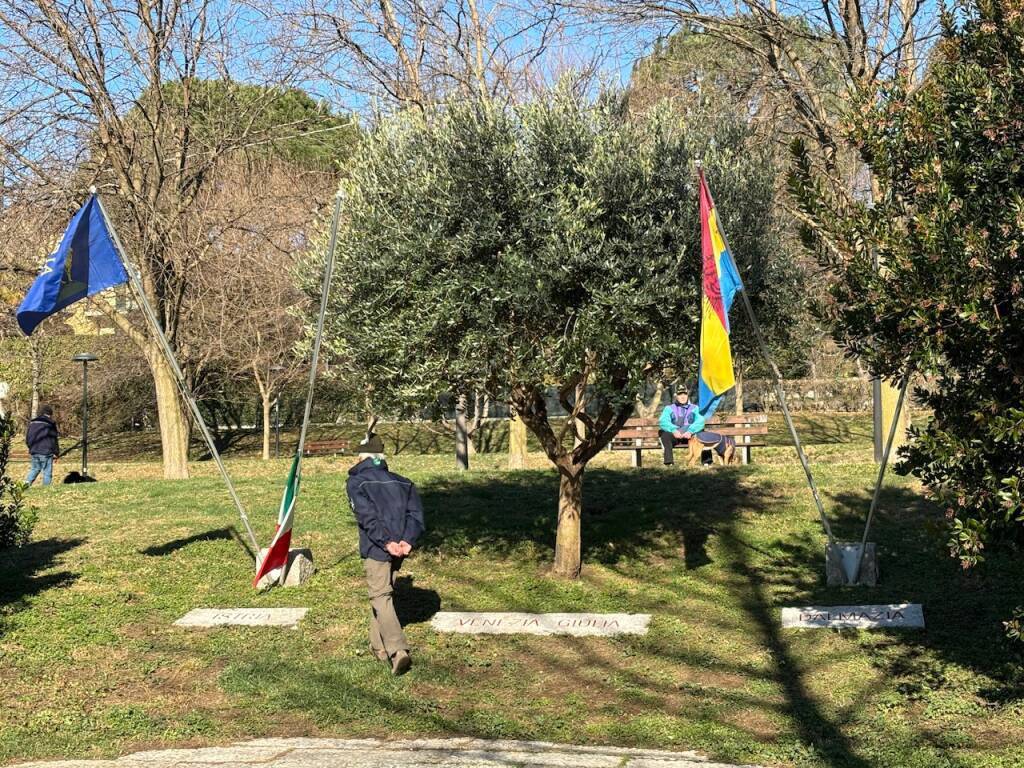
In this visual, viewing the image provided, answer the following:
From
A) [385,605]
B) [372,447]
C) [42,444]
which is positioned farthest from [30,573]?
[42,444]

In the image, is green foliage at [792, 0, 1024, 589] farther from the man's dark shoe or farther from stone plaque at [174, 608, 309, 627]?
stone plaque at [174, 608, 309, 627]

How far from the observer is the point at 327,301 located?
442 inches

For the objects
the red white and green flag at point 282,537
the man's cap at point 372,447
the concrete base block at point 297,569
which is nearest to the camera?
the man's cap at point 372,447

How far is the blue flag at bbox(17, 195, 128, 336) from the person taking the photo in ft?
34.4

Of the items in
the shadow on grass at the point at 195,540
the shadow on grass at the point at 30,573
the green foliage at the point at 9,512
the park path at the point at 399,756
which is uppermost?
the green foliage at the point at 9,512

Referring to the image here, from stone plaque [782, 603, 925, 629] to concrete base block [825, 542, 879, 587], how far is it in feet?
2.51

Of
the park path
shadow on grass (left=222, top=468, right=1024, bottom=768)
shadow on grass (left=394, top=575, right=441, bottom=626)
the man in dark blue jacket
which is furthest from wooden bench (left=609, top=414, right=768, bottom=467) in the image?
the park path

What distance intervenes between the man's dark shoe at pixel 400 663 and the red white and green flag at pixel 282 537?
7.05 ft

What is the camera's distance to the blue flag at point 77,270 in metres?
10.5

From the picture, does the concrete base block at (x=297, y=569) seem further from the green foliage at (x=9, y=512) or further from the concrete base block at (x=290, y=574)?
the green foliage at (x=9, y=512)

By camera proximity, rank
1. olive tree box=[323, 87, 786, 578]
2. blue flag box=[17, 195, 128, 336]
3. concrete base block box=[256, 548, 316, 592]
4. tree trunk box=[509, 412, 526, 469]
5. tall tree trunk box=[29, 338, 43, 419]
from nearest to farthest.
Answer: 1. olive tree box=[323, 87, 786, 578]
2. blue flag box=[17, 195, 128, 336]
3. concrete base block box=[256, 548, 316, 592]
4. tree trunk box=[509, 412, 526, 469]
5. tall tree trunk box=[29, 338, 43, 419]

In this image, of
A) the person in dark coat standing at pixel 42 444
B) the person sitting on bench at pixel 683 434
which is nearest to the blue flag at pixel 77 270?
the person sitting on bench at pixel 683 434

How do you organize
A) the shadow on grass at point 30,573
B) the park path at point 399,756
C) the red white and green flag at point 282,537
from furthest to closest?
the shadow on grass at point 30,573 < the red white and green flag at point 282,537 < the park path at point 399,756

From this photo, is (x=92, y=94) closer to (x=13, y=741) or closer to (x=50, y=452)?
(x=50, y=452)
